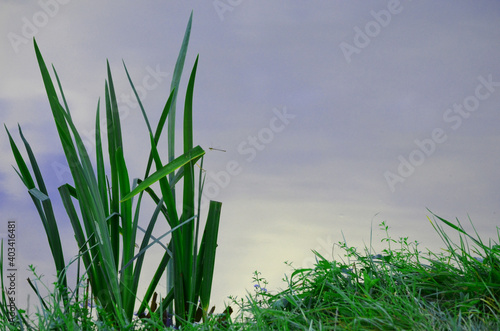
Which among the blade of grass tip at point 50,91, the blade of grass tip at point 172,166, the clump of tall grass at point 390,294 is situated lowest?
the clump of tall grass at point 390,294

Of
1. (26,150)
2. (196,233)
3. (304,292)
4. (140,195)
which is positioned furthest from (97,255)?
(304,292)

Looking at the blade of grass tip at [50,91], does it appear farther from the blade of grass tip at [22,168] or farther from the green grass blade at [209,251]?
the green grass blade at [209,251]

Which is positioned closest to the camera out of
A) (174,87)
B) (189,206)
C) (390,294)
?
(390,294)

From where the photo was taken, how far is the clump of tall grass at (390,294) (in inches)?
60.1

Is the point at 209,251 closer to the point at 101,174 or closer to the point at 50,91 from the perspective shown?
the point at 101,174

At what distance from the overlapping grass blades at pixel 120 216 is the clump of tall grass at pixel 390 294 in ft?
1.03

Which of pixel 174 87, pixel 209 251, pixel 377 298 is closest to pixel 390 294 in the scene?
pixel 377 298

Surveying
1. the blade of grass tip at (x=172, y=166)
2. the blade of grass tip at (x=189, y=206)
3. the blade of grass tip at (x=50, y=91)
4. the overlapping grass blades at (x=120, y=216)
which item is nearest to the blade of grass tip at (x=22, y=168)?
the overlapping grass blades at (x=120, y=216)

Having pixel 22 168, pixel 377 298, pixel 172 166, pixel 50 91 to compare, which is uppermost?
pixel 50 91

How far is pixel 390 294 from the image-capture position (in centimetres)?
165

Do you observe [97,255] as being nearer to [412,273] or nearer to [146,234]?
[146,234]

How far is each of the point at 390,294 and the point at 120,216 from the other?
1243 millimetres

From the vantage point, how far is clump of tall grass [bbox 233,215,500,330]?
5.01 feet

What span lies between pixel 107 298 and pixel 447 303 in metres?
1.44
